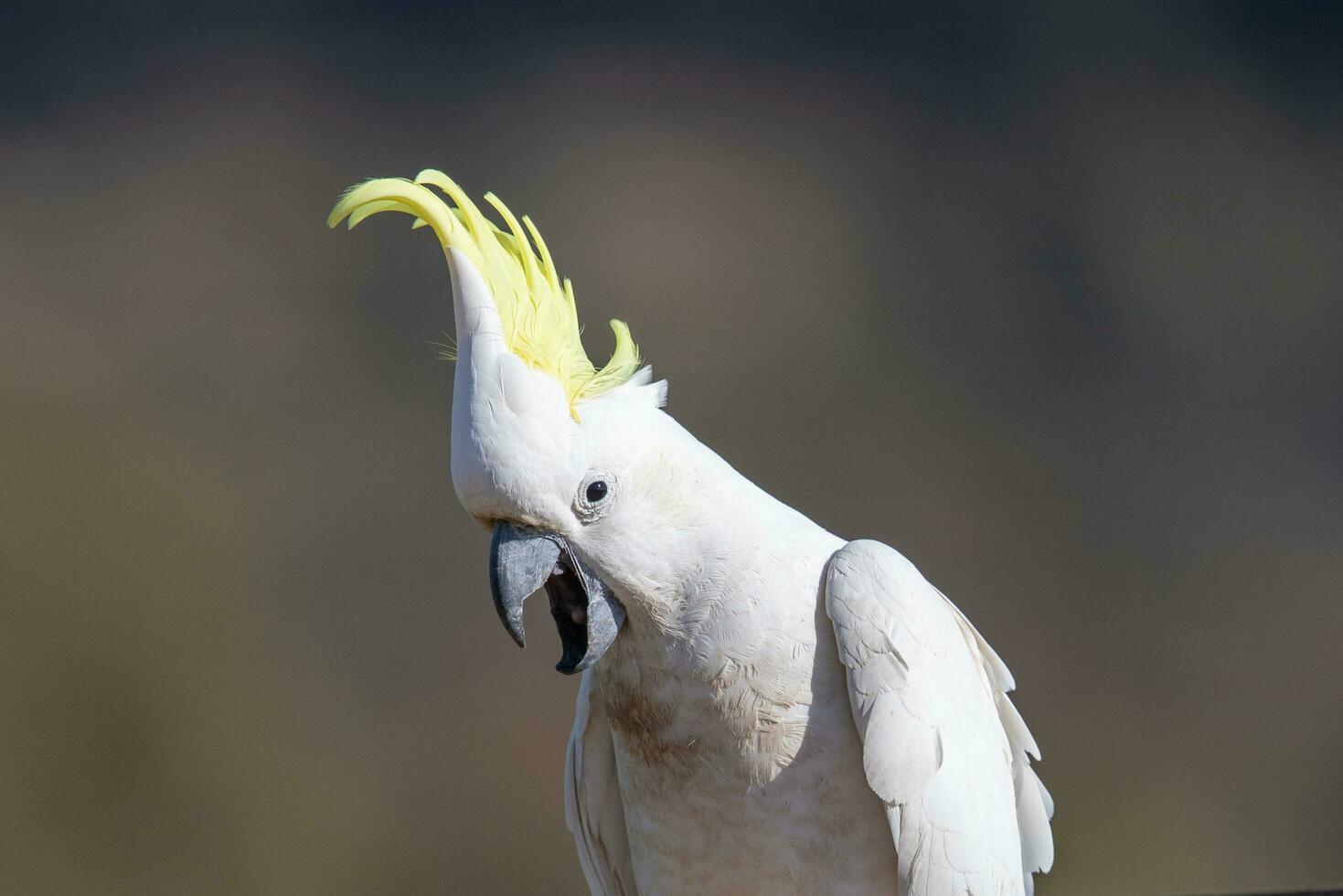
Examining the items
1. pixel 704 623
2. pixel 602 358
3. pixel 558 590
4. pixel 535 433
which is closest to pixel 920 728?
pixel 704 623

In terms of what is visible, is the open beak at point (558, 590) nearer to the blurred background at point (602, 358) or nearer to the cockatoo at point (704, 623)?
the cockatoo at point (704, 623)

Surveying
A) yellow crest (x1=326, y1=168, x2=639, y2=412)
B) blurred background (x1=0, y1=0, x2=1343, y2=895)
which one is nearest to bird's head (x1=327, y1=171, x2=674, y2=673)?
yellow crest (x1=326, y1=168, x2=639, y2=412)

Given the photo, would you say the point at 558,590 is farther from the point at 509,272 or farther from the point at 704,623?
the point at 509,272

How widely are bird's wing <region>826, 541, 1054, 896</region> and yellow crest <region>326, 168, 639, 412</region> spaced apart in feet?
1.37

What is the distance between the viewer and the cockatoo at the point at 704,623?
1.51m

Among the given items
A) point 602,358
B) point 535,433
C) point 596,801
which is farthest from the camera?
point 602,358

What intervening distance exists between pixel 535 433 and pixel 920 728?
1.99 ft

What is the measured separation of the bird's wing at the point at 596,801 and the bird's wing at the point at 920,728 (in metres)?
0.44

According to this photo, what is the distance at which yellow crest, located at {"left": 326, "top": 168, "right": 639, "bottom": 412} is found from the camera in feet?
5.00

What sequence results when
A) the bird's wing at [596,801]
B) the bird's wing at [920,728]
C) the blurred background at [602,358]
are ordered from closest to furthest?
the bird's wing at [920,728] < the bird's wing at [596,801] < the blurred background at [602,358]

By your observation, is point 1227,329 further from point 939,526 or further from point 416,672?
point 416,672

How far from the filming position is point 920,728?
5.38ft

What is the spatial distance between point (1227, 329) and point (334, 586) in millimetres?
2506

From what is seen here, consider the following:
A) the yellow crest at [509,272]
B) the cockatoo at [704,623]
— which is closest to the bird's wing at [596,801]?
the cockatoo at [704,623]
